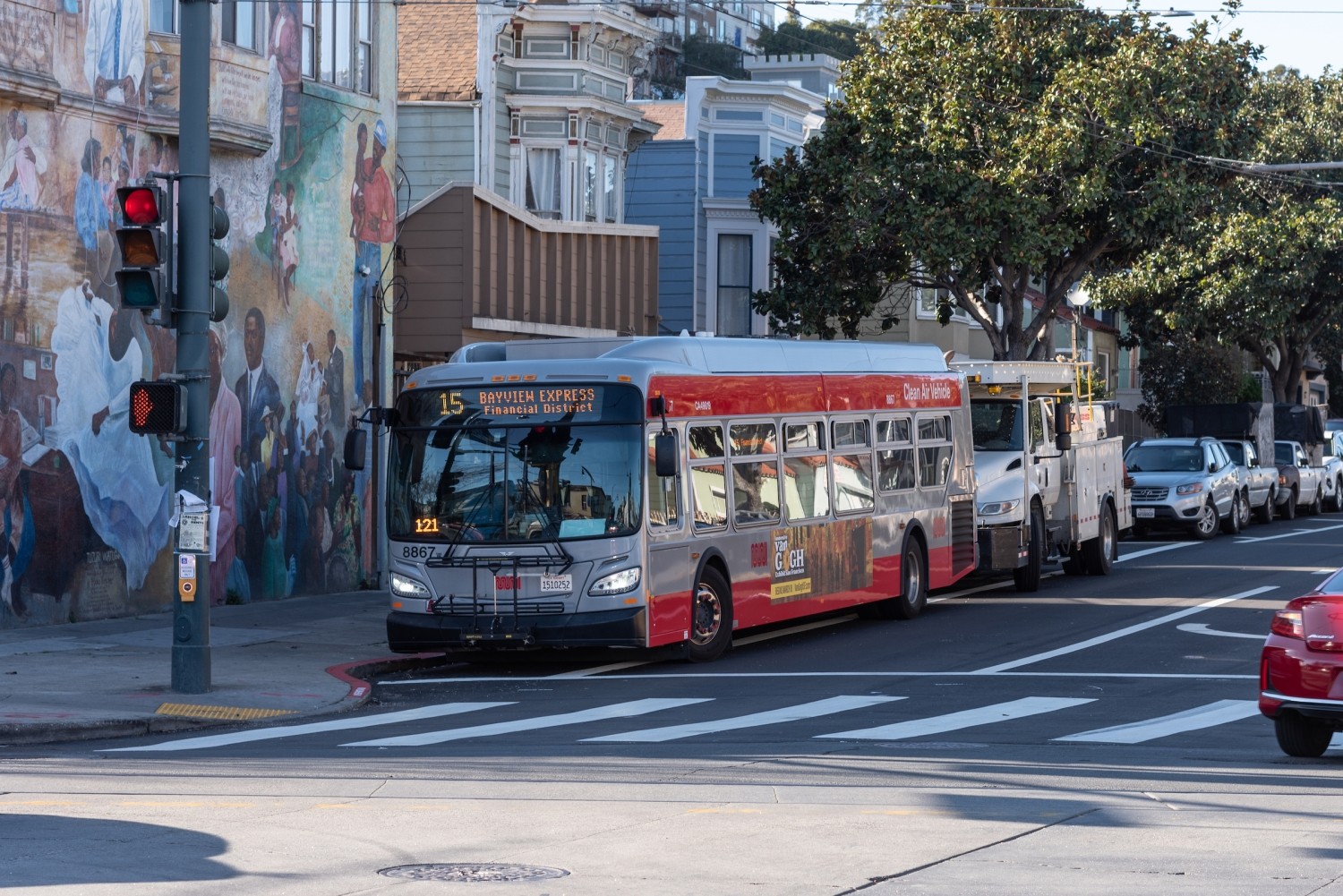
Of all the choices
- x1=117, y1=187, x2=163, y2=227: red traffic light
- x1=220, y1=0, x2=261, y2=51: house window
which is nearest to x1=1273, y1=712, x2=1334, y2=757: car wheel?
x1=117, y1=187, x2=163, y2=227: red traffic light

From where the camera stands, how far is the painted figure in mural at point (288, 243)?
2325cm

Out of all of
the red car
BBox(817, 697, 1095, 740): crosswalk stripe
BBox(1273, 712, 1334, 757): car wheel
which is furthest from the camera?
BBox(817, 697, 1095, 740): crosswalk stripe

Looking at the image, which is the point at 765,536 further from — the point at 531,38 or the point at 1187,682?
the point at 531,38

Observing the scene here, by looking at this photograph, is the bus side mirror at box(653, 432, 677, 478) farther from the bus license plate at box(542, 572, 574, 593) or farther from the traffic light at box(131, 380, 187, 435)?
the traffic light at box(131, 380, 187, 435)

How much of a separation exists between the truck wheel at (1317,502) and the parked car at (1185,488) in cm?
777

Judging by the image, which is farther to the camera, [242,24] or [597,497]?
[242,24]

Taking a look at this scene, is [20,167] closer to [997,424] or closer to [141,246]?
[141,246]

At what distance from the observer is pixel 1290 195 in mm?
42031

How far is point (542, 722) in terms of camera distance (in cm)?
1396

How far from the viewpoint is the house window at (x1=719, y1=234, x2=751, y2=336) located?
40281mm

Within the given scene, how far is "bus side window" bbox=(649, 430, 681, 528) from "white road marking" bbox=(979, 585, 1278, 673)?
3169 mm

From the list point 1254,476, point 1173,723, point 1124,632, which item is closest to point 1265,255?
point 1254,476

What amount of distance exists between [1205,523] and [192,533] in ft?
84.3

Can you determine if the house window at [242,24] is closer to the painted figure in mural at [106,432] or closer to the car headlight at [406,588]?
the painted figure in mural at [106,432]
